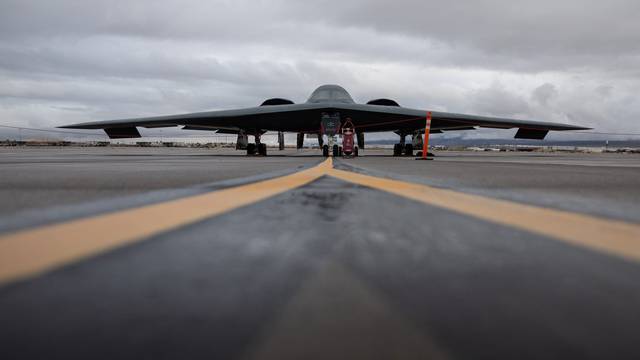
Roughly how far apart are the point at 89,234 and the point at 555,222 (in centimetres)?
209

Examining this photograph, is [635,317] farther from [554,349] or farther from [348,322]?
[348,322]

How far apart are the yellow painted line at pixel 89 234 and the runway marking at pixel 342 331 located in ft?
2.58

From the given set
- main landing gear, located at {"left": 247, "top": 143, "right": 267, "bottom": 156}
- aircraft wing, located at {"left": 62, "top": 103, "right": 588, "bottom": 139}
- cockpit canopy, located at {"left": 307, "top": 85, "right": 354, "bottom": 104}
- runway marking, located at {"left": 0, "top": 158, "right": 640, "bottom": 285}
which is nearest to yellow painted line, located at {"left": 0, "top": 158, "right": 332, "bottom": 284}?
runway marking, located at {"left": 0, "top": 158, "right": 640, "bottom": 285}

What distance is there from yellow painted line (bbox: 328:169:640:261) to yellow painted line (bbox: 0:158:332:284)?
139cm

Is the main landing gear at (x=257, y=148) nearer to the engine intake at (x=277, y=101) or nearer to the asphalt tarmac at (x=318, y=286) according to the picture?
the engine intake at (x=277, y=101)

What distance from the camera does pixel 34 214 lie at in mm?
2496

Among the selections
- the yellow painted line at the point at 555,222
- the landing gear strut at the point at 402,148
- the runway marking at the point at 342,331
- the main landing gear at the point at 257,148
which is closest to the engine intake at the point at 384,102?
the landing gear strut at the point at 402,148

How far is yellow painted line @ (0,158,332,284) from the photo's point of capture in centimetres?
140

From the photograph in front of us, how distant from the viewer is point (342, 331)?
35.3 inches

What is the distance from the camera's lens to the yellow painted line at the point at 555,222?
1737 millimetres

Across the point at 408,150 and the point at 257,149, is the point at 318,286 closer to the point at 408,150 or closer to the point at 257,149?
the point at 257,149

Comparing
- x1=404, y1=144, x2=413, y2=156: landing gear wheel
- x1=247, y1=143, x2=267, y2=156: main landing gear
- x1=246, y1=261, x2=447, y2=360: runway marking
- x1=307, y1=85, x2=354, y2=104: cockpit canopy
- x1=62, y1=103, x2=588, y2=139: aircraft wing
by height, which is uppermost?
x1=307, y1=85, x2=354, y2=104: cockpit canopy

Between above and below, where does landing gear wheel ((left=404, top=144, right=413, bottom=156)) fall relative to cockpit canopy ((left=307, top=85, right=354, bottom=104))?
below

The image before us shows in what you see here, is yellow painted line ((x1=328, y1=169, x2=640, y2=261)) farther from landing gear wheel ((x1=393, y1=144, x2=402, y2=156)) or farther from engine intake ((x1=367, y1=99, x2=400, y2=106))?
engine intake ((x1=367, y1=99, x2=400, y2=106))
